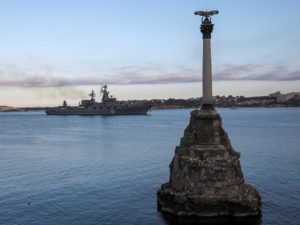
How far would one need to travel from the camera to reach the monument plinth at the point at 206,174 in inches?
896

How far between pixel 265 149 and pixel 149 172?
21208 millimetres

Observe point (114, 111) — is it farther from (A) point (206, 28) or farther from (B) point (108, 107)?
(A) point (206, 28)

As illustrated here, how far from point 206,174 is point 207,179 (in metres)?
0.27

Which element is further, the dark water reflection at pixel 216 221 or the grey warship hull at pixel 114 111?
the grey warship hull at pixel 114 111

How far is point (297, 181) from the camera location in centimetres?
3191

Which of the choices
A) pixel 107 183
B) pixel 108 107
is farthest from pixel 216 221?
pixel 108 107

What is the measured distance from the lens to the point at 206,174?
23.2m

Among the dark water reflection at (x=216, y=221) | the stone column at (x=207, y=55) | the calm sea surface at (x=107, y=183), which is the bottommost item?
the dark water reflection at (x=216, y=221)

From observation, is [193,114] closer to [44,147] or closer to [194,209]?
[194,209]

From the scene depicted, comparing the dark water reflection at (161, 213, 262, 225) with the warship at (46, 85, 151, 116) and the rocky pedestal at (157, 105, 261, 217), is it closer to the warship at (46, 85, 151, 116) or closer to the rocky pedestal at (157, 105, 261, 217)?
the rocky pedestal at (157, 105, 261, 217)

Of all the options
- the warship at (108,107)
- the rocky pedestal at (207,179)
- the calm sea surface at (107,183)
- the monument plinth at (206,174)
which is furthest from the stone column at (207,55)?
the warship at (108,107)

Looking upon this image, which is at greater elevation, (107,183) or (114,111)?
(114,111)

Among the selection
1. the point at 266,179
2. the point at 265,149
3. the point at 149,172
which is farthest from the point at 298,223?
the point at 265,149

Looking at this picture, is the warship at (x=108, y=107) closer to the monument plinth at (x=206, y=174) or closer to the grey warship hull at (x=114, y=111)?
the grey warship hull at (x=114, y=111)
